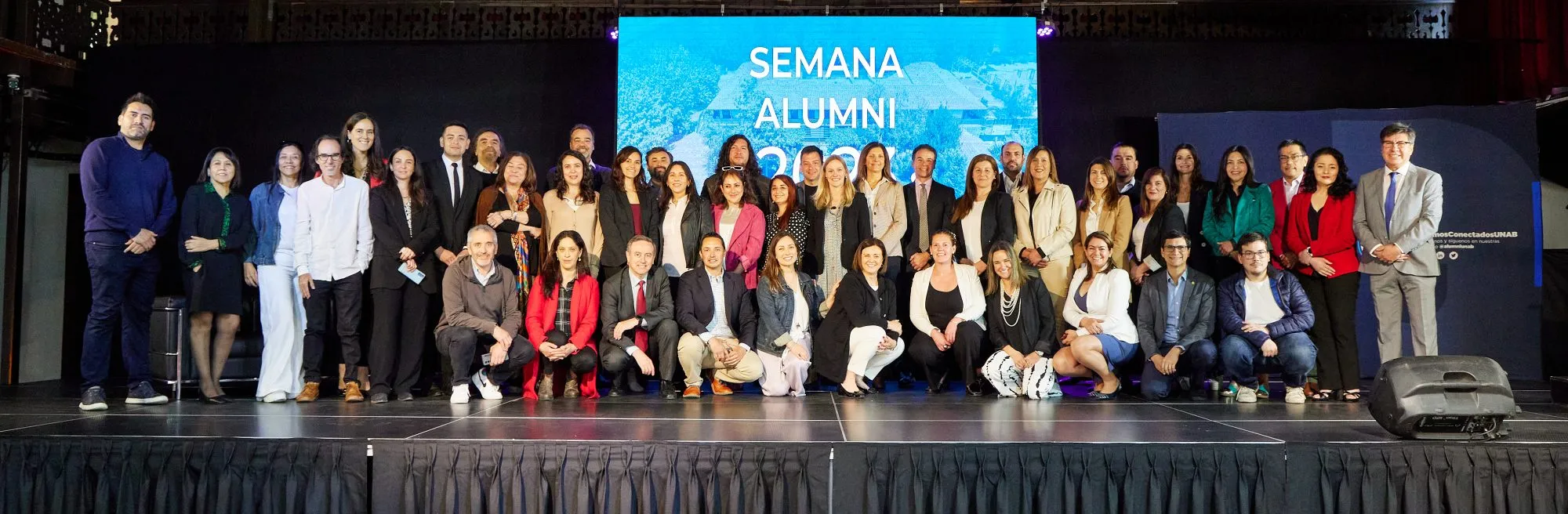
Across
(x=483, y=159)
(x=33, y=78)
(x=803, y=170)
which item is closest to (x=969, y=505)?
(x=803, y=170)

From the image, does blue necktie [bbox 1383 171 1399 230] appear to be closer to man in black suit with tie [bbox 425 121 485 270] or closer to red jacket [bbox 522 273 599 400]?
red jacket [bbox 522 273 599 400]

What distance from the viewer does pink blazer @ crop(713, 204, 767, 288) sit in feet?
17.4

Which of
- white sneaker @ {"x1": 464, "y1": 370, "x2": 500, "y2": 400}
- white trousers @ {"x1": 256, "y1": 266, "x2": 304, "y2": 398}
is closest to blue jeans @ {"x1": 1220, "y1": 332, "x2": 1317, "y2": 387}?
white sneaker @ {"x1": 464, "y1": 370, "x2": 500, "y2": 400}

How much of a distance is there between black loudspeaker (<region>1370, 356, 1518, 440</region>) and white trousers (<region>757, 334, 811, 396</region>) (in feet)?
8.14

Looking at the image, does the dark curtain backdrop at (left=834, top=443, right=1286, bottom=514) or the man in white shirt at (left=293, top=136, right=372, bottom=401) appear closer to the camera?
the dark curtain backdrop at (left=834, top=443, right=1286, bottom=514)

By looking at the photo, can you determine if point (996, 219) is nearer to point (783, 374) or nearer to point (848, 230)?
point (848, 230)

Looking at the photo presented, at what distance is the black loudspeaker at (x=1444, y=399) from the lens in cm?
322

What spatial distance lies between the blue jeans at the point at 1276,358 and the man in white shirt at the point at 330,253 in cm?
400

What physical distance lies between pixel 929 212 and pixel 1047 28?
2351 millimetres

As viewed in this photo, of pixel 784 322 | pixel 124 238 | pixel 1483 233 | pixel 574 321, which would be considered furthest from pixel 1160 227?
pixel 124 238

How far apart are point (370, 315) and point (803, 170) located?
92.5 inches

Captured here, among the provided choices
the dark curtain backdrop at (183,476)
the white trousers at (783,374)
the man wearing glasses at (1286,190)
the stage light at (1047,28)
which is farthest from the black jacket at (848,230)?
the dark curtain backdrop at (183,476)

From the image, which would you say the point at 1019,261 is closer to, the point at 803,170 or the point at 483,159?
the point at 803,170

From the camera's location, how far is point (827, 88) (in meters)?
6.70
